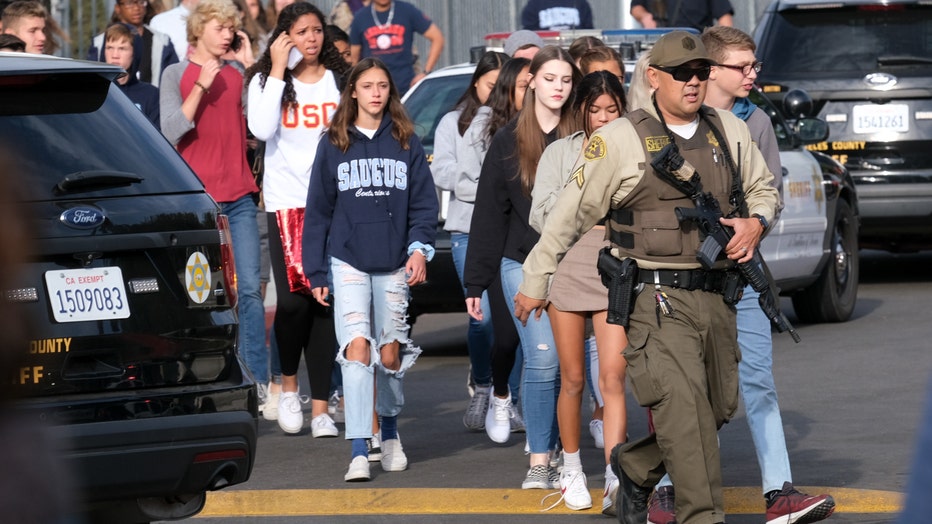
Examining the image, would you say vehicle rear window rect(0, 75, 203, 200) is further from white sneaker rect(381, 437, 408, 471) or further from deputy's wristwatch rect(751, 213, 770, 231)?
white sneaker rect(381, 437, 408, 471)

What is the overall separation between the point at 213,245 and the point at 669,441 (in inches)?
65.5

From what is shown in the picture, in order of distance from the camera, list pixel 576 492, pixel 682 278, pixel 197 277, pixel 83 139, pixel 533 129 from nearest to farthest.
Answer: pixel 83 139
pixel 197 277
pixel 682 278
pixel 576 492
pixel 533 129

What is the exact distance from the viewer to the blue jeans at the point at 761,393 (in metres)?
6.52

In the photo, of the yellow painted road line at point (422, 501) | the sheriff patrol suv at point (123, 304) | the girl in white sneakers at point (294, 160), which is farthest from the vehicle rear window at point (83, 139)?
the girl in white sneakers at point (294, 160)

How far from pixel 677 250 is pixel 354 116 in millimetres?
2519

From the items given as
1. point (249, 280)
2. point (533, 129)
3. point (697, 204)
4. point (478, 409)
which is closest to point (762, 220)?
point (697, 204)

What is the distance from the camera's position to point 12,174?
230cm

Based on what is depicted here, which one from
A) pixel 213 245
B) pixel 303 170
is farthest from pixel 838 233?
pixel 213 245

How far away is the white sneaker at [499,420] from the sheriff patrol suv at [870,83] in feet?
18.6

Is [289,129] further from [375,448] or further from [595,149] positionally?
[595,149]

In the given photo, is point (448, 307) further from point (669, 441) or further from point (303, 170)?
point (669, 441)

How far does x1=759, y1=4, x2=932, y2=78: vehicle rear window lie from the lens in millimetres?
13570

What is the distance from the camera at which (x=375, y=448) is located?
8.21 m

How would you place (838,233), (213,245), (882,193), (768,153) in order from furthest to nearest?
1. (882,193)
2. (838,233)
3. (768,153)
4. (213,245)
